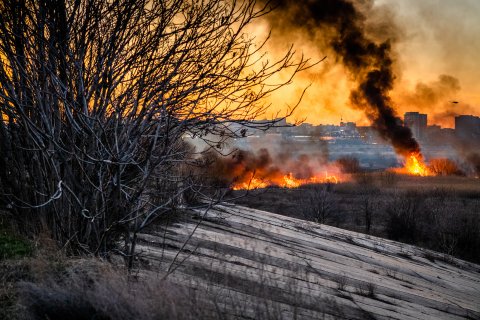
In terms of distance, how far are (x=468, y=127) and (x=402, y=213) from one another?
9319 centimetres

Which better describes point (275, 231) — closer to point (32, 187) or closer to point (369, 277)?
Result: point (369, 277)

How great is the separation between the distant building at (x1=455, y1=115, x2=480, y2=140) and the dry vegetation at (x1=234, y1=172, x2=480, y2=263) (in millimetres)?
72777

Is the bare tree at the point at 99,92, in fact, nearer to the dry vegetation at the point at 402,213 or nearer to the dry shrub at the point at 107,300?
the dry shrub at the point at 107,300

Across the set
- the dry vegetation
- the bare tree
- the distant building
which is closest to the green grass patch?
the bare tree

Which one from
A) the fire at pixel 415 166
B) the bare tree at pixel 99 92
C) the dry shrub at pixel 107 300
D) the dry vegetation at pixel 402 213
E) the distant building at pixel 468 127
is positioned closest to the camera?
the dry shrub at pixel 107 300

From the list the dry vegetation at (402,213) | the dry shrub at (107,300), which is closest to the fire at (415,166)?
the dry vegetation at (402,213)

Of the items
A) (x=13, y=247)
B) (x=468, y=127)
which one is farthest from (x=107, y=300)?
(x=468, y=127)

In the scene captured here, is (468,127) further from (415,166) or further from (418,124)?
(415,166)

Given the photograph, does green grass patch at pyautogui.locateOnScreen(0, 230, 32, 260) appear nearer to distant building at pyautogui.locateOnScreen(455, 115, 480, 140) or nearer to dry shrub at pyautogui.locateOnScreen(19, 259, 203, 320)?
dry shrub at pyautogui.locateOnScreen(19, 259, 203, 320)

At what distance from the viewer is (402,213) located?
66.3 feet

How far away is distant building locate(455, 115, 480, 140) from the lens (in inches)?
3912

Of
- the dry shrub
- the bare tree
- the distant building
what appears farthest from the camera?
the distant building

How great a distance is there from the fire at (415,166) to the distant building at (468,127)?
51.1 metres

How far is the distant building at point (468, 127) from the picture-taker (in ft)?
326
